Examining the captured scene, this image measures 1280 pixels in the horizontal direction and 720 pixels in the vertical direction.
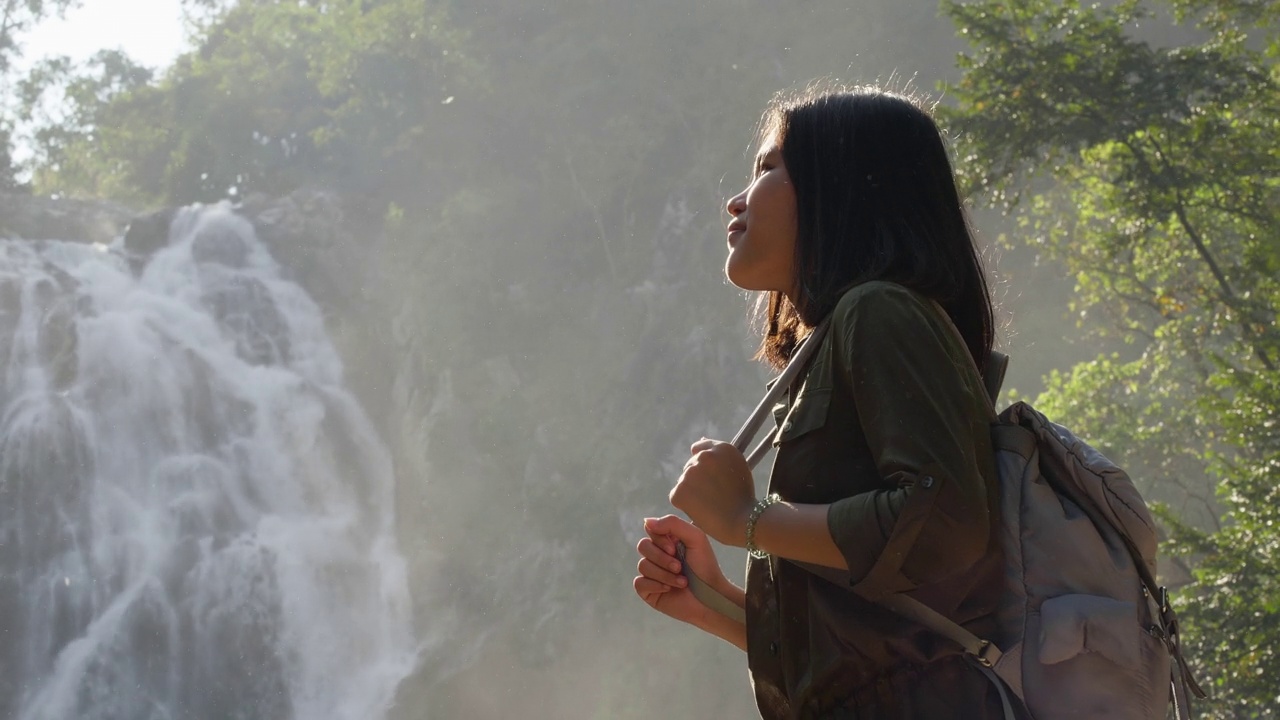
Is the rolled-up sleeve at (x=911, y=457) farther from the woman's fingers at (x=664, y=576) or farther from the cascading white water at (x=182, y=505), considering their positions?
the cascading white water at (x=182, y=505)

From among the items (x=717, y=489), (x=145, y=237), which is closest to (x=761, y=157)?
(x=717, y=489)

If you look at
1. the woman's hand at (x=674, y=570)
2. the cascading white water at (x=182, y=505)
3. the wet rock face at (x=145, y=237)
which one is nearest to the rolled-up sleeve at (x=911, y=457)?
the woman's hand at (x=674, y=570)

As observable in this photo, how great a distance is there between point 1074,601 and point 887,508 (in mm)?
214

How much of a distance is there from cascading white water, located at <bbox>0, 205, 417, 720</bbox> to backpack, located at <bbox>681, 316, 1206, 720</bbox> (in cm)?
1614

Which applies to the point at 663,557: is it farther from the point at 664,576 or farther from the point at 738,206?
the point at 738,206

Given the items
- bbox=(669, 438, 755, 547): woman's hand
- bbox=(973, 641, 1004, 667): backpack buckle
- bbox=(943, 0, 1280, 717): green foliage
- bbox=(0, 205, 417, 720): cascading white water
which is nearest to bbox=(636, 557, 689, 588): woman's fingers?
bbox=(669, 438, 755, 547): woman's hand

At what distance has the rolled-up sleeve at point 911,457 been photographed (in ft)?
3.82

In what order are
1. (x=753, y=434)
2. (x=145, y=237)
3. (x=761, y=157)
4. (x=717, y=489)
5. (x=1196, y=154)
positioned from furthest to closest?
(x=145, y=237) < (x=1196, y=154) < (x=761, y=157) < (x=753, y=434) < (x=717, y=489)

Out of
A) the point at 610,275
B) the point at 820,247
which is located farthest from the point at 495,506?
the point at 820,247

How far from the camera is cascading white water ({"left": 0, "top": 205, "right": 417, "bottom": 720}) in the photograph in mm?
15375

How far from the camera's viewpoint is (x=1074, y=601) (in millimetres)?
1147

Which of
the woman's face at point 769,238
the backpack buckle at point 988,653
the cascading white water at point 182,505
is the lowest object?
Result: the backpack buckle at point 988,653

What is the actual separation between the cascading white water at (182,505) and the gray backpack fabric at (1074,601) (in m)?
16.1

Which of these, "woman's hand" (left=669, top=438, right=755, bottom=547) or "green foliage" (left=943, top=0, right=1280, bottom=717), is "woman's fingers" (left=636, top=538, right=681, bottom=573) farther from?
"green foliage" (left=943, top=0, right=1280, bottom=717)
